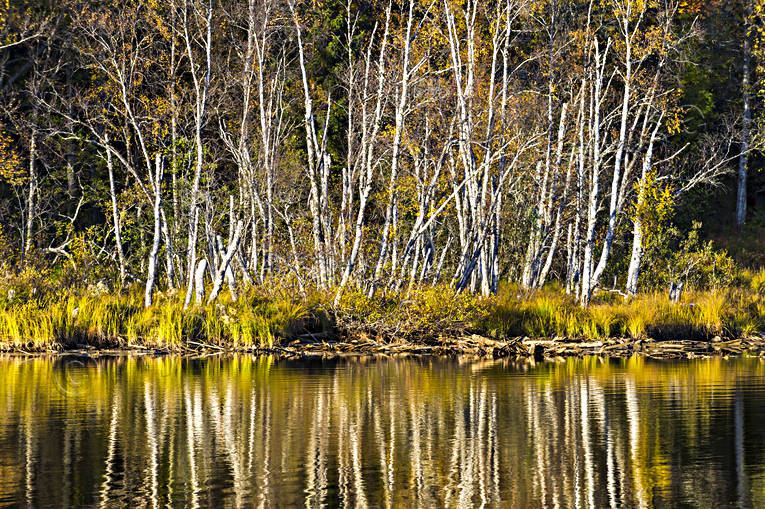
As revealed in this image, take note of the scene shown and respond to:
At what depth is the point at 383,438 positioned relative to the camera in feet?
42.5

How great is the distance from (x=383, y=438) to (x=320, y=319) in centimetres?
1398

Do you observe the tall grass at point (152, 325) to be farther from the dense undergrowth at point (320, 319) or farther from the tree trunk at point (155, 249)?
the tree trunk at point (155, 249)

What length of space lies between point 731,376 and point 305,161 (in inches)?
1060

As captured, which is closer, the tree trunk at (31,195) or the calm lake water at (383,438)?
the calm lake water at (383,438)

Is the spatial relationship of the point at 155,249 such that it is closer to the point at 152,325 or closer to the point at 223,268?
the point at 223,268

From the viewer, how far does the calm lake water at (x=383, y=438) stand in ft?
32.6

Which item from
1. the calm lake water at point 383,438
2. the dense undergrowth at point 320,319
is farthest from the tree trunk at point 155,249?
the calm lake water at point 383,438

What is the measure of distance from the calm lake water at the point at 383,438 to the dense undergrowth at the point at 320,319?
5.11m

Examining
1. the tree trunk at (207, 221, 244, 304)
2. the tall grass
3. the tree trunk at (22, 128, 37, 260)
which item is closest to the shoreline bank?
the tall grass

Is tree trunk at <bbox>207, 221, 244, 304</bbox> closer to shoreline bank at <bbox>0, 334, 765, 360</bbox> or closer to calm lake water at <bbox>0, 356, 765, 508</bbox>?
shoreline bank at <bbox>0, 334, 765, 360</bbox>

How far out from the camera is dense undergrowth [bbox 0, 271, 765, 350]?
25.9 metres

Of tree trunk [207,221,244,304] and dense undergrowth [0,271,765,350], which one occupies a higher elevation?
tree trunk [207,221,244,304]

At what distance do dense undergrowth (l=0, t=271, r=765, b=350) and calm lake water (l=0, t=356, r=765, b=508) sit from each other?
5.11 meters

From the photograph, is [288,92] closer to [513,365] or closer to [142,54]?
[142,54]
